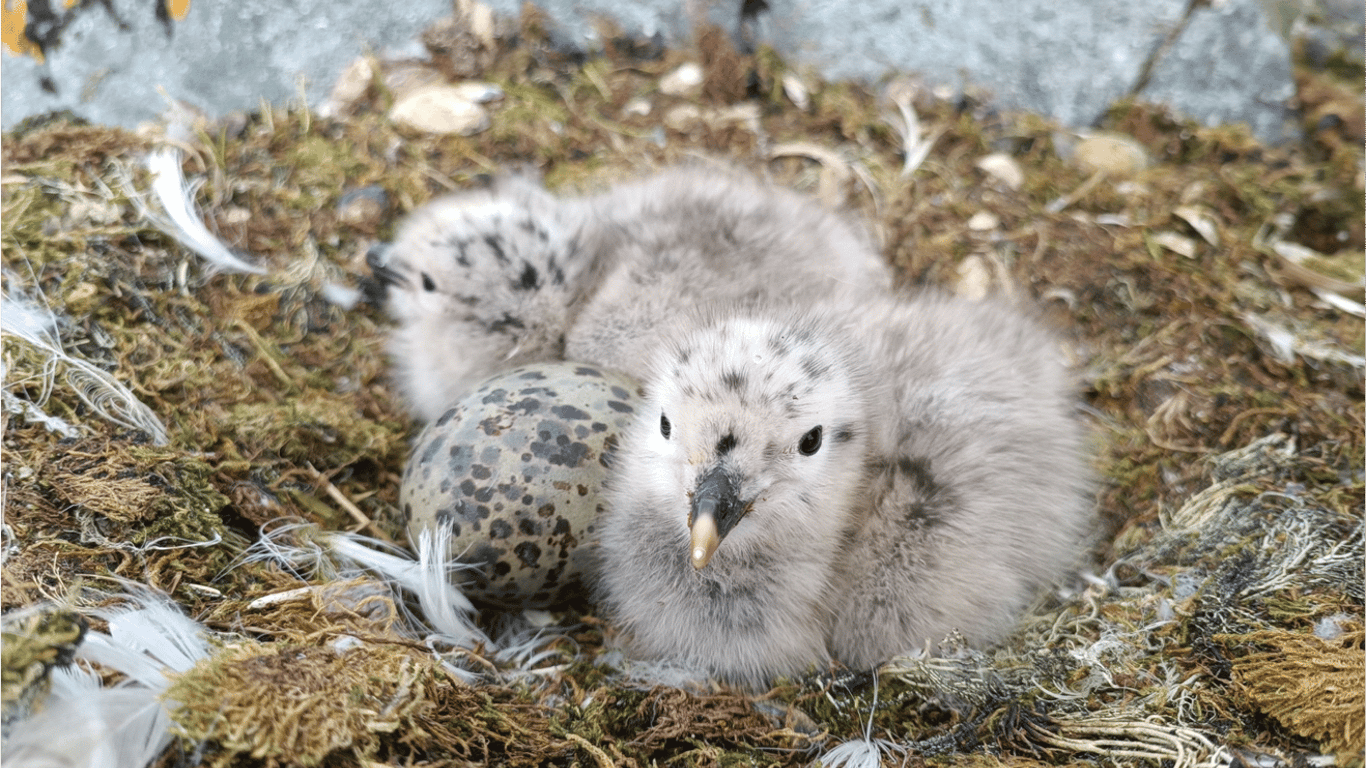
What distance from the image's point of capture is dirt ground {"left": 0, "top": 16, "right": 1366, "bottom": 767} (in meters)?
1.78

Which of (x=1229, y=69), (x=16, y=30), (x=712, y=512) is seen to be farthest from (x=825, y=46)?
(x=16, y=30)

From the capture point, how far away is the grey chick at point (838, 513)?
206cm

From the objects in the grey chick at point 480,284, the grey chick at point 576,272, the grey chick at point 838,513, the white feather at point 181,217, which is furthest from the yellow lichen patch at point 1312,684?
the white feather at point 181,217

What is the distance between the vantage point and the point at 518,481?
2.15m

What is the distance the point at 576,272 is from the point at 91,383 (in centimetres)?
122

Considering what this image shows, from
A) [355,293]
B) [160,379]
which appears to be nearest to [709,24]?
[355,293]

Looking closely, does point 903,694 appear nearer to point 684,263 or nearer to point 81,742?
point 684,263

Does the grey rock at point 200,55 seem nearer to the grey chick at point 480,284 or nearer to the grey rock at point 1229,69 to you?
the grey chick at point 480,284

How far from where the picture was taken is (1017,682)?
199cm

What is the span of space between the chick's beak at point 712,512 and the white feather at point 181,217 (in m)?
1.64

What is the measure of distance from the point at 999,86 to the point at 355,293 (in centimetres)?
241

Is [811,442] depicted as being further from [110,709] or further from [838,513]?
[110,709]

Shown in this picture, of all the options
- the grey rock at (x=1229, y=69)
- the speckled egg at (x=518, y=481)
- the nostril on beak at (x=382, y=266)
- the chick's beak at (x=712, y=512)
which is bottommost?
the speckled egg at (x=518, y=481)

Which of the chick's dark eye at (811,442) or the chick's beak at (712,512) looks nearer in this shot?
the chick's beak at (712,512)
